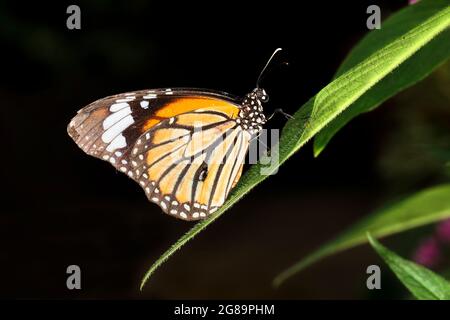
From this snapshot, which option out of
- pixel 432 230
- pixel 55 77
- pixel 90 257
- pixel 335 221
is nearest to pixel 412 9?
pixel 432 230

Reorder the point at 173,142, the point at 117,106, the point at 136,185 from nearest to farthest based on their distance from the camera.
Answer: the point at 117,106, the point at 173,142, the point at 136,185

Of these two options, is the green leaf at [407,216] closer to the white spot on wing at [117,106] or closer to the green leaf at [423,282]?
the green leaf at [423,282]

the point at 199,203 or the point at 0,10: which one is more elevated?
the point at 0,10

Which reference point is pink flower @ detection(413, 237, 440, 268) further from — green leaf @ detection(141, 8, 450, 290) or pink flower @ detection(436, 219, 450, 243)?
green leaf @ detection(141, 8, 450, 290)

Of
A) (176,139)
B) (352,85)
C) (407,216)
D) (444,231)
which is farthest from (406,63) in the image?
(444,231)

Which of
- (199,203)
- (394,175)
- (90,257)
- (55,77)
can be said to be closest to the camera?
(199,203)

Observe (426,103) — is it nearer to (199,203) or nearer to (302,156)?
(199,203)

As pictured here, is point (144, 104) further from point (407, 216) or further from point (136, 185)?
point (136, 185)
